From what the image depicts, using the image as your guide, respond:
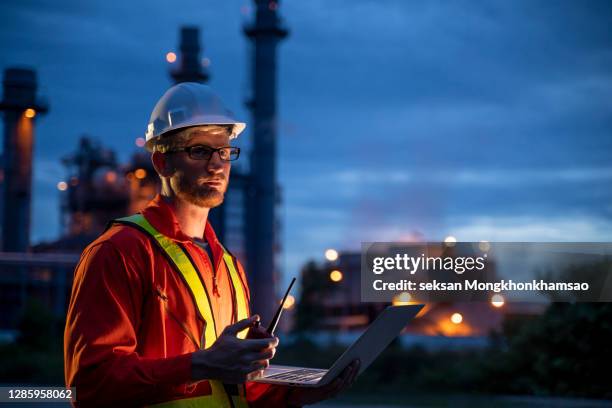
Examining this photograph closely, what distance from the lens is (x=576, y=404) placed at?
10.4 metres

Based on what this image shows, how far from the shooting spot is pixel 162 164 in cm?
270

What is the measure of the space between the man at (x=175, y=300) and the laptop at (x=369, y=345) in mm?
46

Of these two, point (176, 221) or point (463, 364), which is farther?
point (463, 364)

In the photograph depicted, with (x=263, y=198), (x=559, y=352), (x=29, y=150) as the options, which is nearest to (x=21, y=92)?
(x=29, y=150)

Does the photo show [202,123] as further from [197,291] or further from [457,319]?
[457,319]

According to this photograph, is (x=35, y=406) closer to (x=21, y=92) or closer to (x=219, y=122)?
(x=219, y=122)

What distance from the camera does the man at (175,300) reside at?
2.17 metres

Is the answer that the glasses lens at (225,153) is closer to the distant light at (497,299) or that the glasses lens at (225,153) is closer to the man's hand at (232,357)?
the man's hand at (232,357)

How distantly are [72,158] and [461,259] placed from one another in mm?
29368

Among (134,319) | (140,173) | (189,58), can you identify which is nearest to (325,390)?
(134,319)

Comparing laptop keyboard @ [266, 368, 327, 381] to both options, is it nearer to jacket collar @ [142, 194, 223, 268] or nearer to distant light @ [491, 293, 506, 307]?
jacket collar @ [142, 194, 223, 268]

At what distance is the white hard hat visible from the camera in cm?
265

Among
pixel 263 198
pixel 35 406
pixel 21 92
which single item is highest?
pixel 21 92

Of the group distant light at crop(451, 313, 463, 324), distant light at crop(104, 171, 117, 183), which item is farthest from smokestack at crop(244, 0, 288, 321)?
distant light at crop(104, 171, 117, 183)
